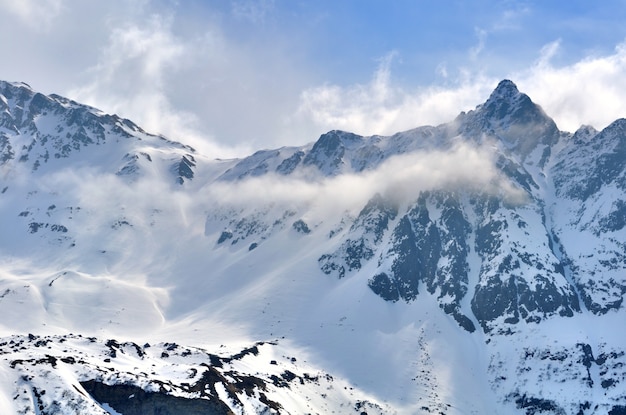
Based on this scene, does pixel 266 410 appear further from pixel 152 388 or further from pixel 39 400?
pixel 39 400

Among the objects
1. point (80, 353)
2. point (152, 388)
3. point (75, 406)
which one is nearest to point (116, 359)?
point (80, 353)

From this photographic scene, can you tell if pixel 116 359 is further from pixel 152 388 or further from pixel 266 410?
pixel 266 410

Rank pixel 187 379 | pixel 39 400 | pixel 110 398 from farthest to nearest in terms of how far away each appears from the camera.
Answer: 1. pixel 187 379
2. pixel 110 398
3. pixel 39 400

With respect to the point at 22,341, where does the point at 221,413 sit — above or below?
below

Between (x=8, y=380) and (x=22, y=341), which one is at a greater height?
(x=22, y=341)

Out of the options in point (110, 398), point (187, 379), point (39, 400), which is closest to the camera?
point (39, 400)

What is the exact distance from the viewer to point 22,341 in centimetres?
19338

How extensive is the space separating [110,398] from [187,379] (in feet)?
75.8

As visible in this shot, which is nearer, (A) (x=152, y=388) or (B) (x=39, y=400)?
(B) (x=39, y=400)

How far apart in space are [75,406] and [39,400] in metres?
7.50

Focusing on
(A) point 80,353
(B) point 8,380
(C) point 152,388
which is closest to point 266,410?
(C) point 152,388

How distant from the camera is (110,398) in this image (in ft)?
556

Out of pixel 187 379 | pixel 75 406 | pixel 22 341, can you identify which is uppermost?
pixel 22 341

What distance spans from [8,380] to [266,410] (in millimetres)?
64805
